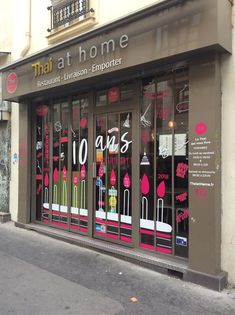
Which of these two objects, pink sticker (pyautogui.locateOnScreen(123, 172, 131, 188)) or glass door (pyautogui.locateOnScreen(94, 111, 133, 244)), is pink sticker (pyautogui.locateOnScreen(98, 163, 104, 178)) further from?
pink sticker (pyautogui.locateOnScreen(123, 172, 131, 188))

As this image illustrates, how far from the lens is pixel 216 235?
14.9 ft

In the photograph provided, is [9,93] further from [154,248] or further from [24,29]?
[154,248]

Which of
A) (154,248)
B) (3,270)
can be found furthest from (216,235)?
(3,270)

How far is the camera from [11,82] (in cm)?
754

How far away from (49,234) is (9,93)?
9.52ft

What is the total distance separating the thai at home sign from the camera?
5414 millimetres

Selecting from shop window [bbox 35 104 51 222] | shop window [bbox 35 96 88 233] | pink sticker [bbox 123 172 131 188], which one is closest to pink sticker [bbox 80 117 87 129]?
shop window [bbox 35 96 88 233]

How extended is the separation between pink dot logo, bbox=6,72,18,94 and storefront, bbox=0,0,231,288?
4cm

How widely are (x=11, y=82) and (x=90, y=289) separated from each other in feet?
15.1

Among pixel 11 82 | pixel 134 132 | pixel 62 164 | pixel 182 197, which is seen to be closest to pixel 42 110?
pixel 11 82

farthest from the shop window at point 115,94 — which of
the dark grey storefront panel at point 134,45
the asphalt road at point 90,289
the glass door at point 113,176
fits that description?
the asphalt road at point 90,289

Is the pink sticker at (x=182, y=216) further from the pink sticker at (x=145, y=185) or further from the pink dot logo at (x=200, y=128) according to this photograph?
the pink dot logo at (x=200, y=128)

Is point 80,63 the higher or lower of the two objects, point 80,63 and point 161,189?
the higher

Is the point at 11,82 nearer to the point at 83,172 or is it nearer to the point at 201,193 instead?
the point at 83,172
